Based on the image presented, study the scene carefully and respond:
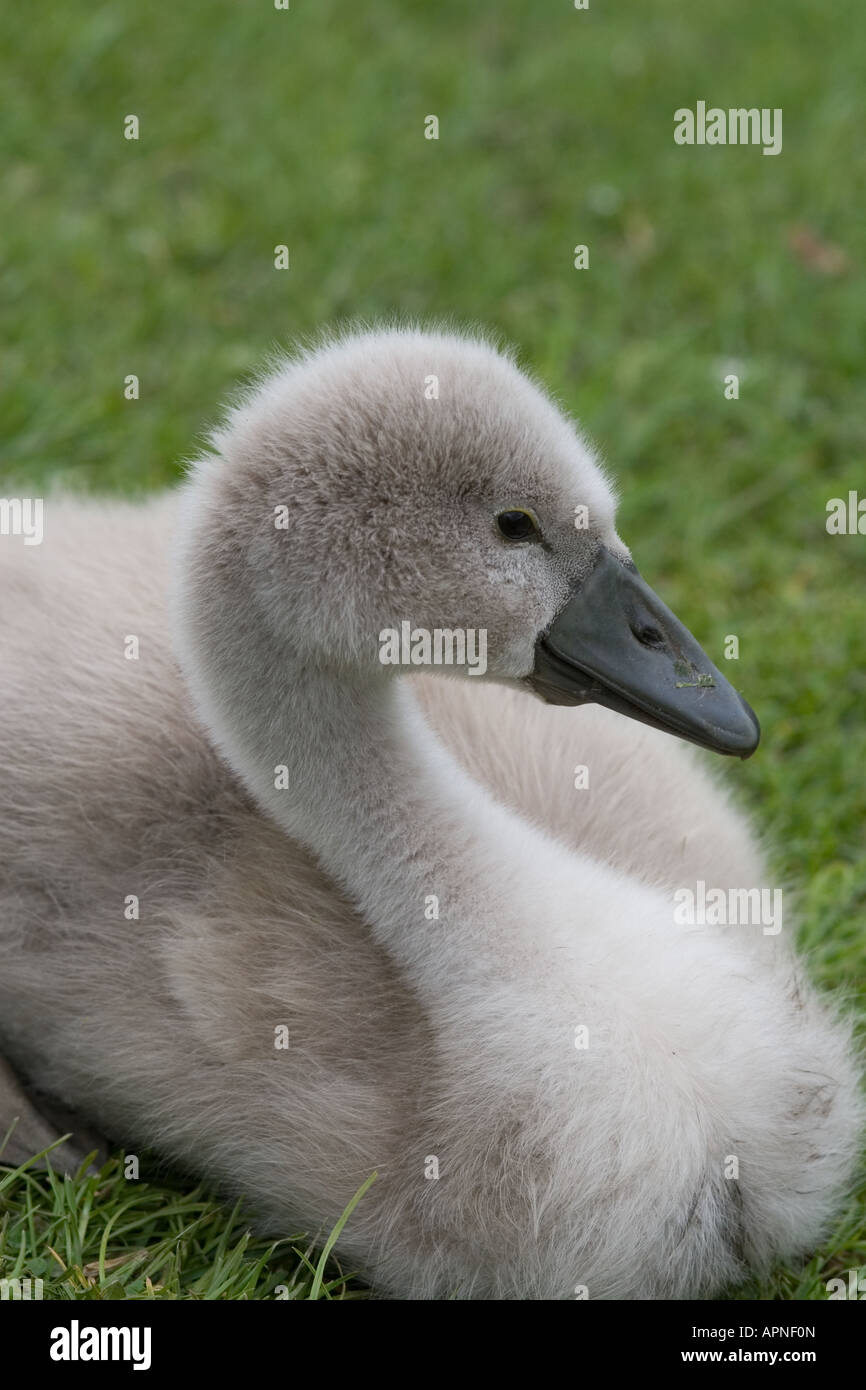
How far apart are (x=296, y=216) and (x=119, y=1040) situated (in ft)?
11.7

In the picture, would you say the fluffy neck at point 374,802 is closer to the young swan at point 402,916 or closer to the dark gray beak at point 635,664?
the young swan at point 402,916

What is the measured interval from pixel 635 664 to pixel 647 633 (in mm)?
58

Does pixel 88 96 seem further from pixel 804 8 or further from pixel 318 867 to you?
pixel 318 867

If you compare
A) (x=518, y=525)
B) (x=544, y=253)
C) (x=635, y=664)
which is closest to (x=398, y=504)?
(x=518, y=525)

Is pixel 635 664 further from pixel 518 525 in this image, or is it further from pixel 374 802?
pixel 374 802

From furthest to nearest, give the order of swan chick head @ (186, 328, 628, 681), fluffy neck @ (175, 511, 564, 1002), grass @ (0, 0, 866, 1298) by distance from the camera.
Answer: grass @ (0, 0, 866, 1298)
fluffy neck @ (175, 511, 564, 1002)
swan chick head @ (186, 328, 628, 681)

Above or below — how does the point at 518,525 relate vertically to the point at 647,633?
above

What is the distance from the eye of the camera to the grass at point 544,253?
4.68 metres

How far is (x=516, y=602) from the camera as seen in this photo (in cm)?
274

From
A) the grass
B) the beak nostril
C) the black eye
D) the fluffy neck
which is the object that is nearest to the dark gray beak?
the beak nostril

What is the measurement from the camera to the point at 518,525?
107 inches

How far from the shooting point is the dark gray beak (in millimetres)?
2785

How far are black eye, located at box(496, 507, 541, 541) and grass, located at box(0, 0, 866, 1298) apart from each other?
130cm

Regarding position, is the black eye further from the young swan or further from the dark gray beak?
the dark gray beak
